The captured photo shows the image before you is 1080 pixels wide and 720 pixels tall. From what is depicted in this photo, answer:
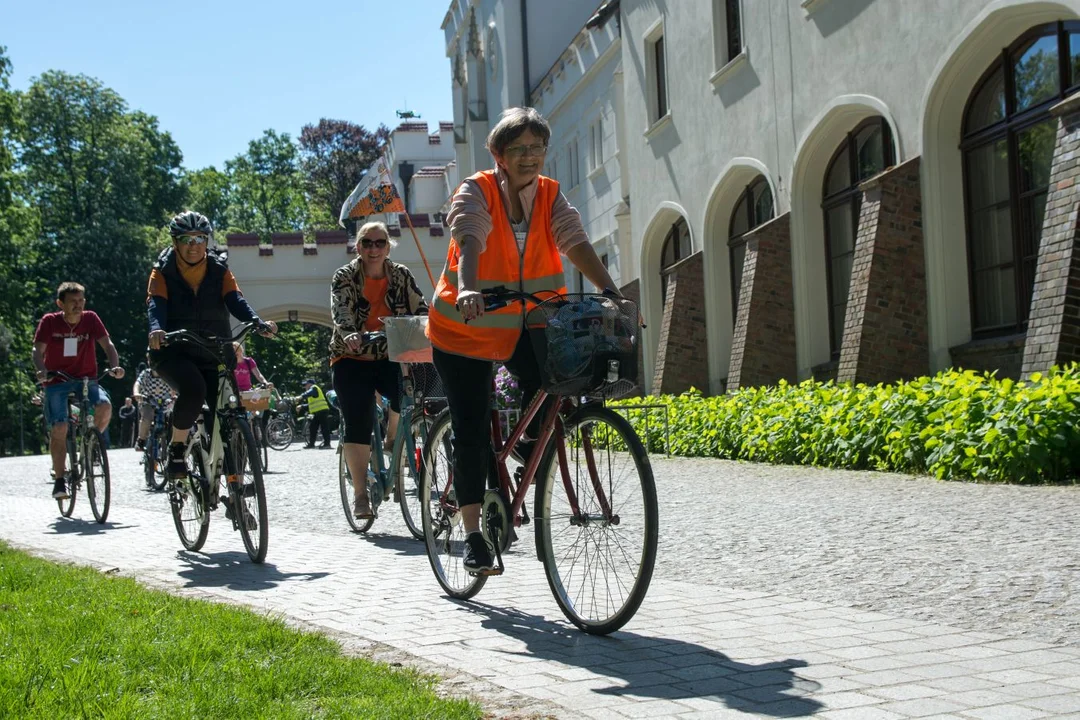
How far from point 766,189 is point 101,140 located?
162 ft

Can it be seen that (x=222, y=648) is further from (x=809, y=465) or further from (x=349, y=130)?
(x=349, y=130)

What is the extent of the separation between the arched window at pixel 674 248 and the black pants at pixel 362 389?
1605cm

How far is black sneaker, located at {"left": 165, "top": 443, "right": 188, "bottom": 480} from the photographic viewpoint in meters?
8.55

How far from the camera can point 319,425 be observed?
28938 millimetres

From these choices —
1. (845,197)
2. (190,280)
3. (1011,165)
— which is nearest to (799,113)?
(845,197)

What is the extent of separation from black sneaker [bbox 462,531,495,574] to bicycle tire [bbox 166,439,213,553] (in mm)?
3124

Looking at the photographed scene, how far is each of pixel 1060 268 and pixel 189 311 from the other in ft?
23.8

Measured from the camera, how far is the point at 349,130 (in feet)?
232

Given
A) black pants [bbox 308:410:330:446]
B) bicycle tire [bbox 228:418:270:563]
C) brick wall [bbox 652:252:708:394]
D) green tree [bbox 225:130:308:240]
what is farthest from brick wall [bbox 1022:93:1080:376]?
green tree [bbox 225:130:308:240]

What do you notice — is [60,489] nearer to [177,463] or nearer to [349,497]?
[349,497]

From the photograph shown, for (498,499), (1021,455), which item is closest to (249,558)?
(498,499)

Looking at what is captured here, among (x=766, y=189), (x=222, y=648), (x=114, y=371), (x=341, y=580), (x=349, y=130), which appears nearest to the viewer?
(x=222, y=648)

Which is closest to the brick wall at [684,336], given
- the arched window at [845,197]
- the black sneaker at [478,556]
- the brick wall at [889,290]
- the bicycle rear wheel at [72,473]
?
the arched window at [845,197]

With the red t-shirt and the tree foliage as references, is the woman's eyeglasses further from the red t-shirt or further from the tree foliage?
the tree foliage
